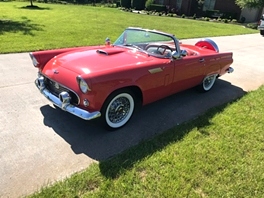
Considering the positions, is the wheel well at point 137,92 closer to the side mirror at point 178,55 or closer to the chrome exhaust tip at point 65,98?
the chrome exhaust tip at point 65,98

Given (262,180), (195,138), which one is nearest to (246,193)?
(262,180)

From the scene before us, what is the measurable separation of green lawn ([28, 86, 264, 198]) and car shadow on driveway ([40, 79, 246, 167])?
138 mm

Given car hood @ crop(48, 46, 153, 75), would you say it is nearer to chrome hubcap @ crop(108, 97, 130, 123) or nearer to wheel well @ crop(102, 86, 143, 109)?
wheel well @ crop(102, 86, 143, 109)

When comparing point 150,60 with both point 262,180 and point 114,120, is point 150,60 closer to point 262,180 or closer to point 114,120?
point 114,120

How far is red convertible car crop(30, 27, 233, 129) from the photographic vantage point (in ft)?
9.77

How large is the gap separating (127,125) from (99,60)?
102cm

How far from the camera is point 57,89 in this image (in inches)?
133

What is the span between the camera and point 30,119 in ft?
11.6

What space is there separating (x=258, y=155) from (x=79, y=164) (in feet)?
7.34

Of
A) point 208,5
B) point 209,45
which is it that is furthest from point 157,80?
point 208,5

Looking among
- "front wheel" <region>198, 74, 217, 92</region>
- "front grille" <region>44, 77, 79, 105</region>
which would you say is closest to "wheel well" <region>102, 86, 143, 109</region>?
"front grille" <region>44, 77, 79, 105</region>

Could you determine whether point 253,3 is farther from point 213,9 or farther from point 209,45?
point 209,45

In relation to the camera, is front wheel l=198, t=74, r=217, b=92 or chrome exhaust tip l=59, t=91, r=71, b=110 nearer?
chrome exhaust tip l=59, t=91, r=71, b=110

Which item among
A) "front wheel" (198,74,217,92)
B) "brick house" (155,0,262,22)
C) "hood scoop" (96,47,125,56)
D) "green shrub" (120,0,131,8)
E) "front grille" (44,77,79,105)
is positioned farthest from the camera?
"green shrub" (120,0,131,8)
